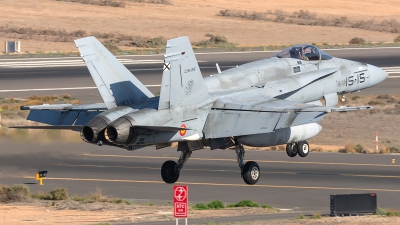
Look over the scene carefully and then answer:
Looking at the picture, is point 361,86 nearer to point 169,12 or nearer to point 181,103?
point 181,103

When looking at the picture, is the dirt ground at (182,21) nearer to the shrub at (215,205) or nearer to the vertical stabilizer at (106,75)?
the shrub at (215,205)

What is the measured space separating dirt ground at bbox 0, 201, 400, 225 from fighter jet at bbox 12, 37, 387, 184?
21.4ft

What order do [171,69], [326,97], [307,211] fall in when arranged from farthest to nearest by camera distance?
[307,211]
[326,97]
[171,69]

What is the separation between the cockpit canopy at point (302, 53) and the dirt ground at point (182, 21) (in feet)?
209

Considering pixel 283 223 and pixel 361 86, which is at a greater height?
pixel 361 86

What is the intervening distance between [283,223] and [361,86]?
251 inches

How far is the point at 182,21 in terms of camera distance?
112125 millimetres

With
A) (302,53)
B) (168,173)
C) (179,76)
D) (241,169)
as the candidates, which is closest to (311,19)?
(302,53)

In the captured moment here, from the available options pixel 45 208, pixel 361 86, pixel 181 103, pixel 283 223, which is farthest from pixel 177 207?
pixel 45 208

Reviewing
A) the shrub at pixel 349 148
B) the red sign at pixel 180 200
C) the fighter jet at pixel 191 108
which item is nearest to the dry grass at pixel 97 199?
the fighter jet at pixel 191 108

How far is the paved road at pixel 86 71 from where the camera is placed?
70.1 m

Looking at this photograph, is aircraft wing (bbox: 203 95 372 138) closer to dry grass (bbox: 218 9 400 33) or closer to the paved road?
the paved road

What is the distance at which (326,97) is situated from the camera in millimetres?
34750

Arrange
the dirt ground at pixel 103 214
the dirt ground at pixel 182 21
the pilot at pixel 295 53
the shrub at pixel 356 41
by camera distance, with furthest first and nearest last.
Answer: the dirt ground at pixel 182 21 → the shrub at pixel 356 41 → the dirt ground at pixel 103 214 → the pilot at pixel 295 53
